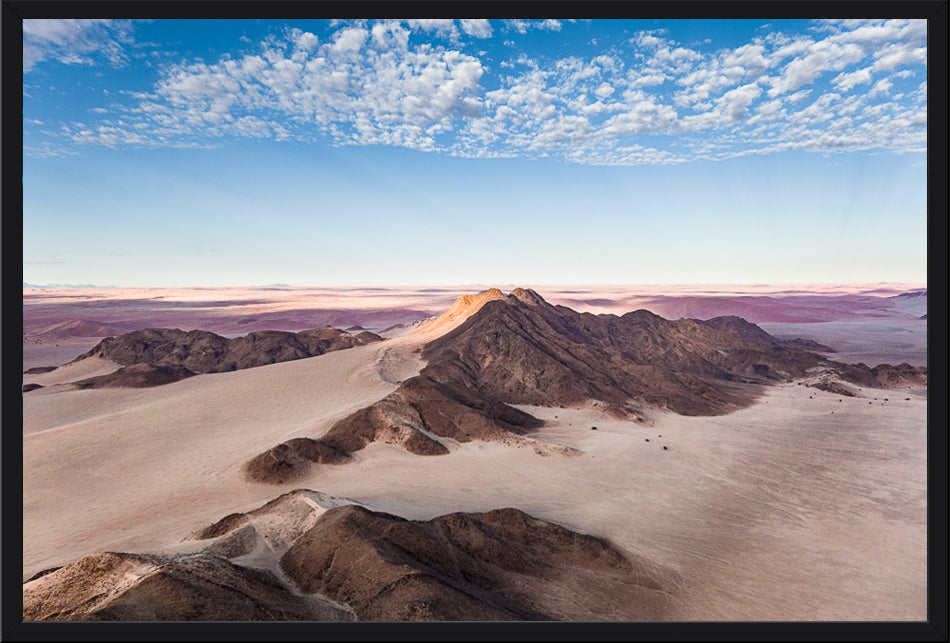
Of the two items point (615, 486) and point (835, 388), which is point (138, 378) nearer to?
point (615, 486)

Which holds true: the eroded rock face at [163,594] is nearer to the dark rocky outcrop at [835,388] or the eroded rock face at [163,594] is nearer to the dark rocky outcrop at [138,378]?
the dark rocky outcrop at [138,378]

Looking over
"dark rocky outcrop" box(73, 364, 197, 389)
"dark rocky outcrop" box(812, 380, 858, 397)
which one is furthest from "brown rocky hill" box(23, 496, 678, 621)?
"dark rocky outcrop" box(812, 380, 858, 397)

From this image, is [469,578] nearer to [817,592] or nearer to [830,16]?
[817,592]

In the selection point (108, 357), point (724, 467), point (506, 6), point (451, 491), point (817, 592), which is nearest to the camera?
point (506, 6)

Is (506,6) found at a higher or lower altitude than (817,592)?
higher

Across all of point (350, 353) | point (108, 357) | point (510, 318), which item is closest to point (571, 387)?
point (510, 318)

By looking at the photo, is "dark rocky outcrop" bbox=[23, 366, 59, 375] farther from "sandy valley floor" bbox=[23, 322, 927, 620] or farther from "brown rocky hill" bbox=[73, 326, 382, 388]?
"sandy valley floor" bbox=[23, 322, 927, 620]

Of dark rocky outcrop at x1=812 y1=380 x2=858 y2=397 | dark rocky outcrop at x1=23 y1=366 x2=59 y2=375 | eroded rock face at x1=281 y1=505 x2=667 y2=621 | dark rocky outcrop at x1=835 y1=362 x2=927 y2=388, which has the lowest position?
dark rocky outcrop at x1=23 y1=366 x2=59 y2=375
